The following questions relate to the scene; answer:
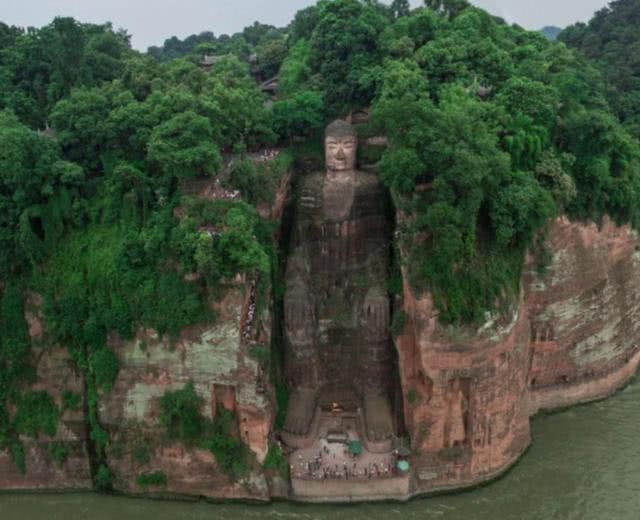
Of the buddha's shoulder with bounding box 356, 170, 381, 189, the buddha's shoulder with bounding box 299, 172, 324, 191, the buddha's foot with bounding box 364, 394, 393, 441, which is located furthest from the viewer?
the buddha's shoulder with bounding box 299, 172, 324, 191

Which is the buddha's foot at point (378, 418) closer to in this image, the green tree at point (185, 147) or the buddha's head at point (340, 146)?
the buddha's head at point (340, 146)

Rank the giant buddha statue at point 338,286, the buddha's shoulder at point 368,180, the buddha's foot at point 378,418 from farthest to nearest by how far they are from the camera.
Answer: the buddha's shoulder at point 368,180 → the giant buddha statue at point 338,286 → the buddha's foot at point 378,418

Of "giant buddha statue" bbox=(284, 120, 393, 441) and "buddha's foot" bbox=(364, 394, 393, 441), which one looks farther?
"giant buddha statue" bbox=(284, 120, 393, 441)

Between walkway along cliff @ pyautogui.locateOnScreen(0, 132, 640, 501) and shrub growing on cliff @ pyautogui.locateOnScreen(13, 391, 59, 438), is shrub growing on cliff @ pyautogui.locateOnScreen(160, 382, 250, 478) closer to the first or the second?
walkway along cliff @ pyautogui.locateOnScreen(0, 132, 640, 501)

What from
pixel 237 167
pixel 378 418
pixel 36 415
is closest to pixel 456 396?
pixel 378 418

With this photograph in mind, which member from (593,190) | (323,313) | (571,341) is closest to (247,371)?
(323,313)

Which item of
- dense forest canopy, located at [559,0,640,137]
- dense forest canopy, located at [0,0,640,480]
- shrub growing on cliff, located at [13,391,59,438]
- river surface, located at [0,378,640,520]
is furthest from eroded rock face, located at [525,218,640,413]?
shrub growing on cliff, located at [13,391,59,438]

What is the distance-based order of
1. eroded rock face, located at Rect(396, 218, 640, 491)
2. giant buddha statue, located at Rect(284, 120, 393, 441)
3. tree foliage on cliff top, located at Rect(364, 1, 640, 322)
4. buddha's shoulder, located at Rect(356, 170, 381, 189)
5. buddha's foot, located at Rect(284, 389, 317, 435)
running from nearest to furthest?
tree foliage on cliff top, located at Rect(364, 1, 640, 322) → eroded rock face, located at Rect(396, 218, 640, 491) → buddha's foot, located at Rect(284, 389, 317, 435) → giant buddha statue, located at Rect(284, 120, 393, 441) → buddha's shoulder, located at Rect(356, 170, 381, 189)

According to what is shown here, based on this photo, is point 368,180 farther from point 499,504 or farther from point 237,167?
point 499,504

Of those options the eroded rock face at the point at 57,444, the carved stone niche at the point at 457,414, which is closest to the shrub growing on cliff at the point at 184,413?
the eroded rock face at the point at 57,444
